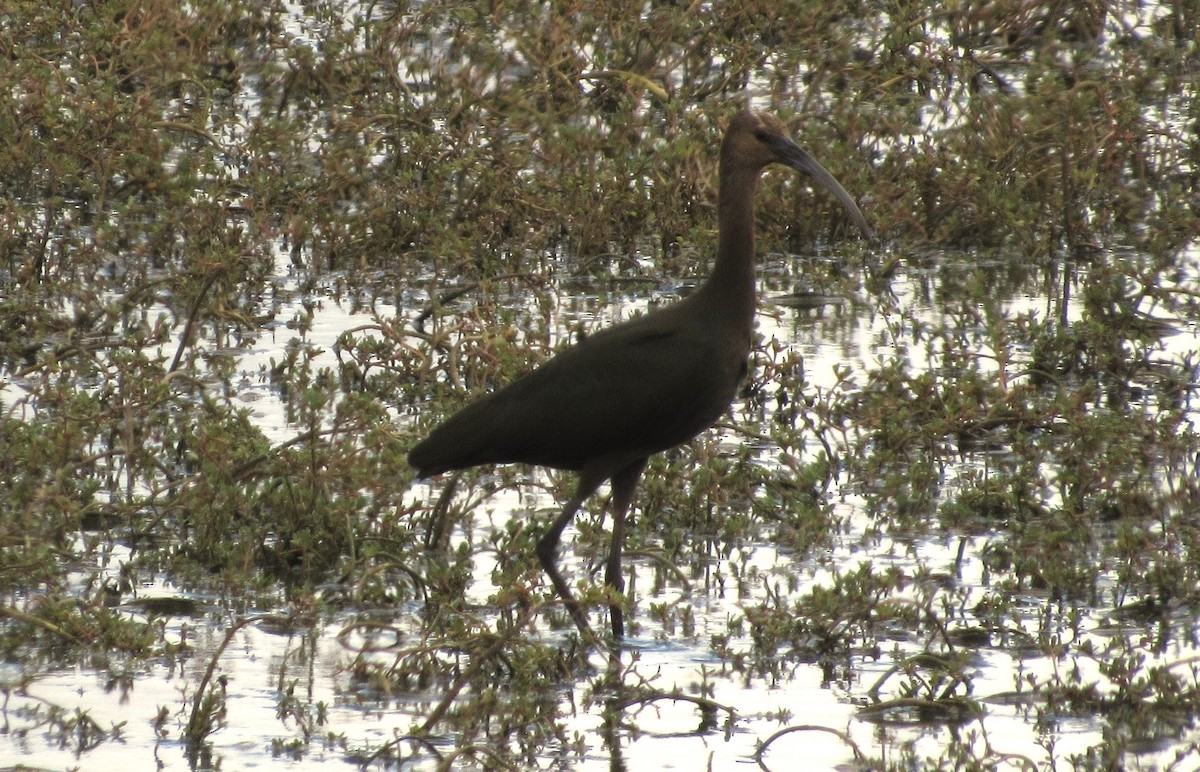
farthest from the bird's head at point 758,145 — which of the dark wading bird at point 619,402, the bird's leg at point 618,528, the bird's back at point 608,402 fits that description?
the bird's leg at point 618,528

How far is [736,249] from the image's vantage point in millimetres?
6066

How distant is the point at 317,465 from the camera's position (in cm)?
617

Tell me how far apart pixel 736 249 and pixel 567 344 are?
1707mm

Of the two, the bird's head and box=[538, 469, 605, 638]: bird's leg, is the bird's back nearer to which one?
box=[538, 469, 605, 638]: bird's leg

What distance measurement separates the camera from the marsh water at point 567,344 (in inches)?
204

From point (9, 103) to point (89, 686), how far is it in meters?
4.39

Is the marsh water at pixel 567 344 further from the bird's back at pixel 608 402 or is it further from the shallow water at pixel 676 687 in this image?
the bird's back at pixel 608 402

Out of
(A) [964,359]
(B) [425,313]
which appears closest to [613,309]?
(B) [425,313]

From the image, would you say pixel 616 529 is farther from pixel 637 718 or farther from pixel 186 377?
pixel 186 377

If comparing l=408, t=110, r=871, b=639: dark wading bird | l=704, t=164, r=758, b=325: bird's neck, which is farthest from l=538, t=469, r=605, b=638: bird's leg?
l=704, t=164, r=758, b=325: bird's neck

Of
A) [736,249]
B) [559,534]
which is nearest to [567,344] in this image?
[736,249]

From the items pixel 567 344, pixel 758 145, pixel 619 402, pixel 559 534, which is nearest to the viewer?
pixel 619 402

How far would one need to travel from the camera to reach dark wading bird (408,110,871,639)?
5.79 metres

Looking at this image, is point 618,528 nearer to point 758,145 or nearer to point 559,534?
point 559,534
